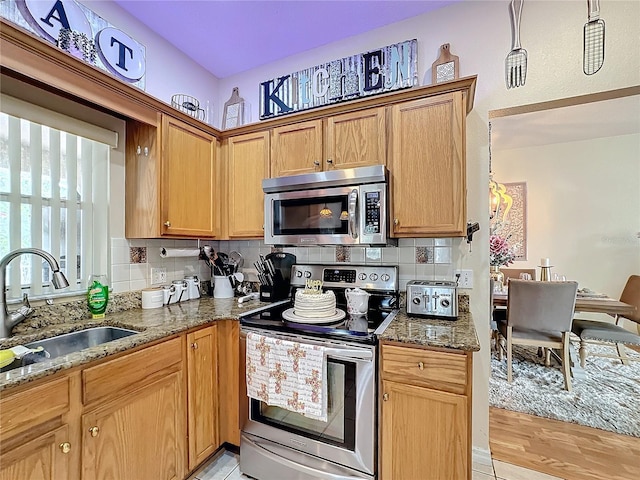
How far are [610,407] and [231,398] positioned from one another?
2.94m

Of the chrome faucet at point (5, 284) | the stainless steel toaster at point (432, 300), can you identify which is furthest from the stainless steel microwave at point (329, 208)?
the chrome faucet at point (5, 284)

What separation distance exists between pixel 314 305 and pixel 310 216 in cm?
57

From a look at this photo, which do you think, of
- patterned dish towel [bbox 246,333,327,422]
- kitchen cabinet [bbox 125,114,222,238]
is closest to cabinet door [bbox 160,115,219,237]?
kitchen cabinet [bbox 125,114,222,238]

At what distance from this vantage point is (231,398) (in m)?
1.76

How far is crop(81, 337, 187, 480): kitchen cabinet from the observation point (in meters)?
1.16

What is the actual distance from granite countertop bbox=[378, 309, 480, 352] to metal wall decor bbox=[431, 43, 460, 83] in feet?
4.82

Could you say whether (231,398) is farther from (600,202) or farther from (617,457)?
(600,202)

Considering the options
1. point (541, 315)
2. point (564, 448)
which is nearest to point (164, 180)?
point (564, 448)

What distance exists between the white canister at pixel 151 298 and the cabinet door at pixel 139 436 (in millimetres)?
615

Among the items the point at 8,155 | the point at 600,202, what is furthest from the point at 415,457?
the point at 600,202

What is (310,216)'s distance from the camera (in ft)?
6.20

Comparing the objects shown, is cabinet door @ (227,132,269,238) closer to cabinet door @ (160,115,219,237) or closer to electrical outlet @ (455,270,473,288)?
cabinet door @ (160,115,219,237)

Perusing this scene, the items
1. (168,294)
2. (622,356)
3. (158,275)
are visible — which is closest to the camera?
(168,294)

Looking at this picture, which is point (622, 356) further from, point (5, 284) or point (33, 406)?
point (5, 284)
